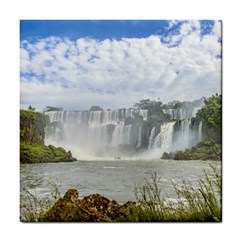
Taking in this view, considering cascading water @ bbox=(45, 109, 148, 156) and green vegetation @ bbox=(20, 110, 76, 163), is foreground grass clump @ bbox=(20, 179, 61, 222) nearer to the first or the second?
green vegetation @ bbox=(20, 110, 76, 163)

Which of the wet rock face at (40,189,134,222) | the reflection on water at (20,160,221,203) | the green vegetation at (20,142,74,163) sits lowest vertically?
the wet rock face at (40,189,134,222)

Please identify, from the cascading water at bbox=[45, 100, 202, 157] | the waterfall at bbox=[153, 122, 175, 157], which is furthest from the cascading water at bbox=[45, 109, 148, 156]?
the waterfall at bbox=[153, 122, 175, 157]

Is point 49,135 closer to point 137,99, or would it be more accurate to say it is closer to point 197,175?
point 137,99

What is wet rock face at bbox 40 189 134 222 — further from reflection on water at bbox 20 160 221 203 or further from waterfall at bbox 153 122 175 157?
waterfall at bbox 153 122 175 157

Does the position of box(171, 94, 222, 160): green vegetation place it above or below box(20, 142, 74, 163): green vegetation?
above

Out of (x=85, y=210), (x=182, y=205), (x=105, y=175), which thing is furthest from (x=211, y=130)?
(x=85, y=210)
